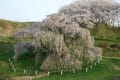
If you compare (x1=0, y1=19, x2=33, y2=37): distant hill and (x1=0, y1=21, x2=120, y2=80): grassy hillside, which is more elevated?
(x1=0, y1=19, x2=33, y2=37): distant hill

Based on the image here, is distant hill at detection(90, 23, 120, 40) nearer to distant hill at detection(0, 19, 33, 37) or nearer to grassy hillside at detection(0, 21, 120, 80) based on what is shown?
grassy hillside at detection(0, 21, 120, 80)

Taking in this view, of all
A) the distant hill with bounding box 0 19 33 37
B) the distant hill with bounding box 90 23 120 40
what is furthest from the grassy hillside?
the distant hill with bounding box 0 19 33 37

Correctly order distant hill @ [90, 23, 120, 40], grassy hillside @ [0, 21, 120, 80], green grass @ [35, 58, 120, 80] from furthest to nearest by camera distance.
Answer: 1. distant hill @ [90, 23, 120, 40]
2. grassy hillside @ [0, 21, 120, 80]
3. green grass @ [35, 58, 120, 80]

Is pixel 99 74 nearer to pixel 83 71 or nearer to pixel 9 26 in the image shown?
pixel 83 71

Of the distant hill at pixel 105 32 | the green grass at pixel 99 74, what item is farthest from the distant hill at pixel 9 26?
the green grass at pixel 99 74

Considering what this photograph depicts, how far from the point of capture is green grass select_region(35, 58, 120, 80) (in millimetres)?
57369

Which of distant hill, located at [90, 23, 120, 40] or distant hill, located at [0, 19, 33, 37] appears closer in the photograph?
distant hill, located at [90, 23, 120, 40]

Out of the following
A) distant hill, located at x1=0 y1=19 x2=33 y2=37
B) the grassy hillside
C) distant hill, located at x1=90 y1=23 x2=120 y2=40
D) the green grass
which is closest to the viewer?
the green grass

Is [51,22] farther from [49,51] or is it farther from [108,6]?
[108,6]

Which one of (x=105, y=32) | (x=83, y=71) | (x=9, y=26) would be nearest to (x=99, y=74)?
(x=83, y=71)

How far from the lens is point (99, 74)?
5984 cm

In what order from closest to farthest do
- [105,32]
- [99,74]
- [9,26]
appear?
1. [99,74]
2. [105,32]
3. [9,26]

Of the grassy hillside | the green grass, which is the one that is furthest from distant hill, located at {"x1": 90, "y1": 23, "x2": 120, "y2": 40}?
the green grass

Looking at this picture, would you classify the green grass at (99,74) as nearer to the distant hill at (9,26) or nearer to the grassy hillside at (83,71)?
the grassy hillside at (83,71)
